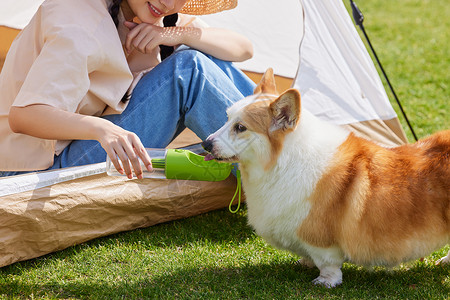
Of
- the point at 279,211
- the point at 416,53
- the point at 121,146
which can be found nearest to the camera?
the point at 121,146

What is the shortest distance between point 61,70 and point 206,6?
3.05 ft

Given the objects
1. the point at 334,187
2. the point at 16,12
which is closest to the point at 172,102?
the point at 334,187

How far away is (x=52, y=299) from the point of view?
203 cm

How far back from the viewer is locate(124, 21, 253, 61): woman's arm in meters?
2.34

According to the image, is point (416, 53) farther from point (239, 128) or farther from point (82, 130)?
point (82, 130)

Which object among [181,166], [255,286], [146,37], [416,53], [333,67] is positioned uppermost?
[146,37]

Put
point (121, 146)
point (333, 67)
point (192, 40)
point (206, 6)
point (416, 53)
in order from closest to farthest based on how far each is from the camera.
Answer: point (121, 146), point (192, 40), point (206, 6), point (333, 67), point (416, 53)

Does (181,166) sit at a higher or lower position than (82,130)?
lower

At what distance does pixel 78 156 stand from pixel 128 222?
380 millimetres

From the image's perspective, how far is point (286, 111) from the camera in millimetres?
1971

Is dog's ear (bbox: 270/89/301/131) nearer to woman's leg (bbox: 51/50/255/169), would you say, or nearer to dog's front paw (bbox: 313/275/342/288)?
woman's leg (bbox: 51/50/255/169)

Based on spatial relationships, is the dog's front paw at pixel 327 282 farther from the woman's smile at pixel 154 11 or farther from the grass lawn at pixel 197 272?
the woman's smile at pixel 154 11

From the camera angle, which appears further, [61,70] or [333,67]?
[333,67]

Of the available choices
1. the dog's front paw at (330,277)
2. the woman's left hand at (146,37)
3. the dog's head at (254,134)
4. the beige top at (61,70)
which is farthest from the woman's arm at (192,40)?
the dog's front paw at (330,277)
